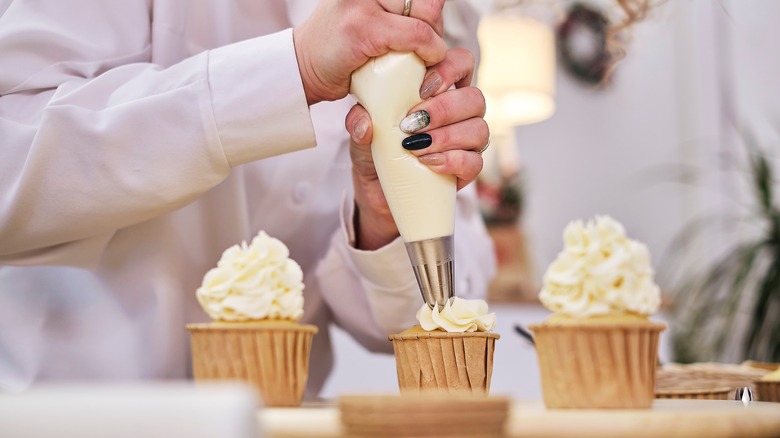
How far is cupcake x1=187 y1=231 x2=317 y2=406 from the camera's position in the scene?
2.89 feet

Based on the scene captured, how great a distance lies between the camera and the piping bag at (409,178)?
833 millimetres

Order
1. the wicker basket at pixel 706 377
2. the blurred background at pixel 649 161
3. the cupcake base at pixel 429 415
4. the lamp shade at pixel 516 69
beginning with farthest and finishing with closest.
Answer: the blurred background at pixel 649 161 → the lamp shade at pixel 516 69 → the wicker basket at pixel 706 377 → the cupcake base at pixel 429 415

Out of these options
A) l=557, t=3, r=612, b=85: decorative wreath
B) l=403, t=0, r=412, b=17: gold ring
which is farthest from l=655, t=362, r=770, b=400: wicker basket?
l=557, t=3, r=612, b=85: decorative wreath

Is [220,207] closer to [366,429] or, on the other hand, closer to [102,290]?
[102,290]

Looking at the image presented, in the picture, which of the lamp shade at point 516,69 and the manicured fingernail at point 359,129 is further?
the lamp shade at point 516,69

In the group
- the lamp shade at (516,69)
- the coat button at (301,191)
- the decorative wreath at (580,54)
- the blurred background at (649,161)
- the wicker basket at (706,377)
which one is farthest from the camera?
the decorative wreath at (580,54)

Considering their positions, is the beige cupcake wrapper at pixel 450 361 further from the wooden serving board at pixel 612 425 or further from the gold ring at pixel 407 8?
the gold ring at pixel 407 8

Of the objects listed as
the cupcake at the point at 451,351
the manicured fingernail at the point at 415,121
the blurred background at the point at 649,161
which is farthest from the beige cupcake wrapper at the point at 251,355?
the blurred background at the point at 649,161

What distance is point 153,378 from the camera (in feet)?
3.44

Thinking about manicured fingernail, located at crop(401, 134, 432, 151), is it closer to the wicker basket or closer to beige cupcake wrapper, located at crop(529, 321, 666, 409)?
beige cupcake wrapper, located at crop(529, 321, 666, 409)

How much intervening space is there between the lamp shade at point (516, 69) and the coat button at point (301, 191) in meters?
1.65

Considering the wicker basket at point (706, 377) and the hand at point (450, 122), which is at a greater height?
the hand at point (450, 122)

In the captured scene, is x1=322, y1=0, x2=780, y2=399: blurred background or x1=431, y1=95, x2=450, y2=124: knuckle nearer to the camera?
x1=431, y1=95, x2=450, y2=124: knuckle

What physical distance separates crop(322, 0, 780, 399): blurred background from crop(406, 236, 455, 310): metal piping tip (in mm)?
2142
